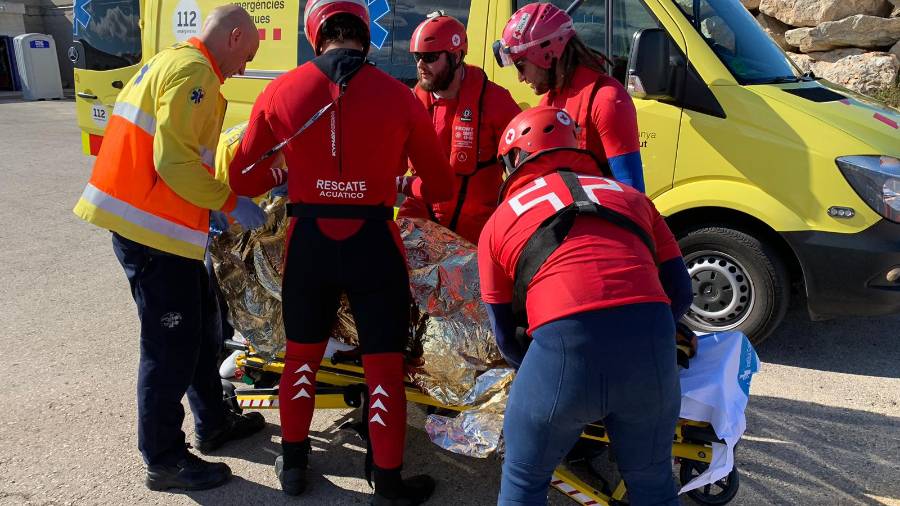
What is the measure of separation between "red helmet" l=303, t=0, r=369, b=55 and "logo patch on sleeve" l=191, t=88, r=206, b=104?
465 mm

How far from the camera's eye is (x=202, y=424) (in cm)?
353

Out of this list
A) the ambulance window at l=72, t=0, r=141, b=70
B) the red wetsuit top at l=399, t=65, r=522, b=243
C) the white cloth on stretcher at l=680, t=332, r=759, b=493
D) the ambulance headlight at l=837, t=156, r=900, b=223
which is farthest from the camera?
the ambulance window at l=72, t=0, r=141, b=70

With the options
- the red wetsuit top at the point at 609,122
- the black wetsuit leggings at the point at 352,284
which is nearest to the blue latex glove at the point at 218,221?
the black wetsuit leggings at the point at 352,284

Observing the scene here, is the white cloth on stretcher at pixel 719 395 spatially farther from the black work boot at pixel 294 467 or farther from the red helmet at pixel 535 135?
the black work boot at pixel 294 467

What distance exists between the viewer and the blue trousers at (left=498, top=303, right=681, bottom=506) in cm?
205

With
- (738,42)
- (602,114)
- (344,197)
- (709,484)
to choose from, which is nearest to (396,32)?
(738,42)

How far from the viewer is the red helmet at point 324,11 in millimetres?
2744

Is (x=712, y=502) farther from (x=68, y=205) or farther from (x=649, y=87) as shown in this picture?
(x=68, y=205)

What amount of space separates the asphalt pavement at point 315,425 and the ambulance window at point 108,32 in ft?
6.82

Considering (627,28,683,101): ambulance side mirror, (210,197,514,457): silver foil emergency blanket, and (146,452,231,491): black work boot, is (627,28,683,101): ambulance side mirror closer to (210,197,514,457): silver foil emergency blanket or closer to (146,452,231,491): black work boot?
(210,197,514,457): silver foil emergency blanket

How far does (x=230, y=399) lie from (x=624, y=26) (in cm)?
309

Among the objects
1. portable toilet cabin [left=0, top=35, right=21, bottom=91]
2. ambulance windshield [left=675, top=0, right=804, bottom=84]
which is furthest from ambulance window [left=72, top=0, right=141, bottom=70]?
portable toilet cabin [left=0, top=35, right=21, bottom=91]

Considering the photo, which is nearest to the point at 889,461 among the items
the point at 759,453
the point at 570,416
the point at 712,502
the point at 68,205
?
the point at 759,453

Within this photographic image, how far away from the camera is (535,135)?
93.3 inches
